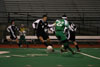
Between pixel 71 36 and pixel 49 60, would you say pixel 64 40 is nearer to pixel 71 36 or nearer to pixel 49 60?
pixel 71 36

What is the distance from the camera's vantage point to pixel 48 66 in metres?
7.44

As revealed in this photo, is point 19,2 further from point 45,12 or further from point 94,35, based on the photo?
point 94,35

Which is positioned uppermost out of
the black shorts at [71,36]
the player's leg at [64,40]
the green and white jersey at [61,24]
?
the green and white jersey at [61,24]

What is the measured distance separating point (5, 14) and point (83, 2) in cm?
925

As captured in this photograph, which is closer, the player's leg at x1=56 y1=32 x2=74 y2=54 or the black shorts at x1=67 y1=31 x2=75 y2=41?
the player's leg at x1=56 y1=32 x2=74 y2=54

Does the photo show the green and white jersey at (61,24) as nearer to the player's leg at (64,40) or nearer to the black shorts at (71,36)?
the player's leg at (64,40)

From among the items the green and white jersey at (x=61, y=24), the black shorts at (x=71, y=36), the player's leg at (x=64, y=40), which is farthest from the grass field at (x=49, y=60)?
the black shorts at (x=71, y=36)

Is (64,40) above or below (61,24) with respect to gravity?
below

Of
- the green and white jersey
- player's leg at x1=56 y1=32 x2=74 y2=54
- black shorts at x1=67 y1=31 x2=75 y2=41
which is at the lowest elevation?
black shorts at x1=67 y1=31 x2=75 y2=41

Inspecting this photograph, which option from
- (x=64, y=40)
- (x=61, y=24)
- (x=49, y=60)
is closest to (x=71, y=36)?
(x=61, y=24)

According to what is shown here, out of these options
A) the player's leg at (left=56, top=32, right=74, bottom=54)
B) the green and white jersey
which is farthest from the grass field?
the green and white jersey

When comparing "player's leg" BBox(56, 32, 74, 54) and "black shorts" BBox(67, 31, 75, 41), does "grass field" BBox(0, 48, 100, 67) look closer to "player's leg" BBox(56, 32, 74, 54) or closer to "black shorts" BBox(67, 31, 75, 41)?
"player's leg" BBox(56, 32, 74, 54)

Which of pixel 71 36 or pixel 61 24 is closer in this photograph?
pixel 61 24

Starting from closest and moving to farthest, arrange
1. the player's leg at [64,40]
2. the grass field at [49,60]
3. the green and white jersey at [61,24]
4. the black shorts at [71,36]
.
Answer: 1. the grass field at [49,60]
2. the player's leg at [64,40]
3. the green and white jersey at [61,24]
4. the black shorts at [71,36]
